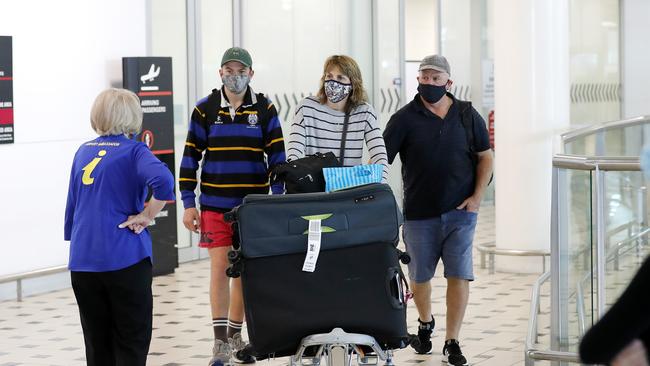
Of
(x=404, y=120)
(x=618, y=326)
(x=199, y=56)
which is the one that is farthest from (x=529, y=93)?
(x=618, y=326)

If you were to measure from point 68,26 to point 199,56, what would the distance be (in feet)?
6.81

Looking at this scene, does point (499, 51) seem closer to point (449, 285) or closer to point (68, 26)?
point (68, 26)

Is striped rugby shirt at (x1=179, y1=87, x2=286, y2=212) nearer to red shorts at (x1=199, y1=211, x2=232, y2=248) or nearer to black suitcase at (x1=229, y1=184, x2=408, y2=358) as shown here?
red shorts at (x1=199, y1=211, x2=232, y2=248)

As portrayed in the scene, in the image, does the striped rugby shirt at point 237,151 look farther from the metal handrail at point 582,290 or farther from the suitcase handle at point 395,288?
the suitcase handle at point 395,288

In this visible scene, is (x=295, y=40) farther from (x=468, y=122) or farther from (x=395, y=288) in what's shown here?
(x=395, y=288)

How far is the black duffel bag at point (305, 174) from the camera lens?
5.08m

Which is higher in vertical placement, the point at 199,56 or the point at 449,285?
the point at 199,56

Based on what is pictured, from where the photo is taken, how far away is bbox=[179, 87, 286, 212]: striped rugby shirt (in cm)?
594

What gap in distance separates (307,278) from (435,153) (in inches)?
85.9

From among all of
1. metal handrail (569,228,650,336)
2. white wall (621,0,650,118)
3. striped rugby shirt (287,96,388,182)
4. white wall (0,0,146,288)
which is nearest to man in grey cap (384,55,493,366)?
striped rugby shirt (287,96,388,182)

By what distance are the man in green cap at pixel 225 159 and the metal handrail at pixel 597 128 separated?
→ 1734 millimetres

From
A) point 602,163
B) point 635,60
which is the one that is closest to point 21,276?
point 602,163

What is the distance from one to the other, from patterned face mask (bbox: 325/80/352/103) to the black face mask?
589 mm

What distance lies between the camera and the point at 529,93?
1034 cm
